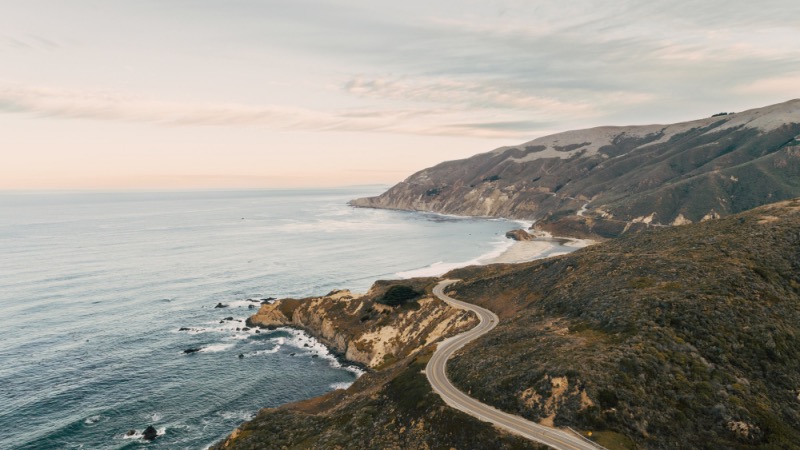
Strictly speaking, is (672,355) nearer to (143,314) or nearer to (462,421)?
(462,421)

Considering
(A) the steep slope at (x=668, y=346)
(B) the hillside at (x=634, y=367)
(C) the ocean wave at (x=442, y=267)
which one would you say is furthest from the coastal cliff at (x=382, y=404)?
(C) the ocean wave at (x=442, y=267)

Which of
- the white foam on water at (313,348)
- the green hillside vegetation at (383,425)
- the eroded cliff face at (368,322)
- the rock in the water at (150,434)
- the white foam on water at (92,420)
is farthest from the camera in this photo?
the white foam on water at (313,348)

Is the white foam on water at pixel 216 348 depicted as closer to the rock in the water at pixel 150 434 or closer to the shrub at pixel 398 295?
the rock in the water at pixel 150 434

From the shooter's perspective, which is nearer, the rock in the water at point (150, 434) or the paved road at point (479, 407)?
the paved road at point (479, 407)

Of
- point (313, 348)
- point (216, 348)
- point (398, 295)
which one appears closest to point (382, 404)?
point (313, 348)

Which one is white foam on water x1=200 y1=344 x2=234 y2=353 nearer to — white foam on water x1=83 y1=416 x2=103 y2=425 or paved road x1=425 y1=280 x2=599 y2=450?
white foam on water x1=83 y1=416 x2=103 y2=425

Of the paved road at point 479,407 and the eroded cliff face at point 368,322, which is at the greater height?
the paved road at point 479,407

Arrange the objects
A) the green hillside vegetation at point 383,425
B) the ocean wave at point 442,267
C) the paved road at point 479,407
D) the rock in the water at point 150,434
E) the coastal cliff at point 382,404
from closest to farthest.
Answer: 1. the paved road at point 479,407
2. the green hillside vegetation at point 383,425
3. the coastal cliff at point 382,404
4. the rock in the water at point 150,434
5. the ocean wave at point 442,267

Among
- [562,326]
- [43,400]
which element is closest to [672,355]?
[562,326]

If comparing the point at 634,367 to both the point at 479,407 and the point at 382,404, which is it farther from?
the point at 382,404
